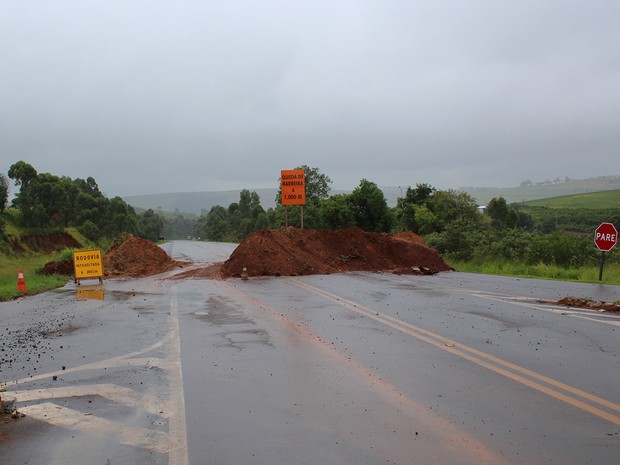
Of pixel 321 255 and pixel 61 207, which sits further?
pixel 61 207

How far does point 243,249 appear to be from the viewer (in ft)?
75.6

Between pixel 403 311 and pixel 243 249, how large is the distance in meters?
12.3

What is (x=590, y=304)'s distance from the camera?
1223 centimetres

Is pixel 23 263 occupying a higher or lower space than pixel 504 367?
lower

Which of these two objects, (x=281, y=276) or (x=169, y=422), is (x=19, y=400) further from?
(x=281, y=276)

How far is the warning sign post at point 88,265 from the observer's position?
66.5 feet

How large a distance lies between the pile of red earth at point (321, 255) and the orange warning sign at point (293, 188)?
1.91 meters

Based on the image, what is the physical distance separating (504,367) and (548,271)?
1575cm

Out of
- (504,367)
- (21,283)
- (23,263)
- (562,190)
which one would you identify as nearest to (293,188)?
(21,283)

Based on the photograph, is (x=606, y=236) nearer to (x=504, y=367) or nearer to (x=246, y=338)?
(x=504, y=367)

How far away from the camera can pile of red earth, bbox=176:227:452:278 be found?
72.9ft

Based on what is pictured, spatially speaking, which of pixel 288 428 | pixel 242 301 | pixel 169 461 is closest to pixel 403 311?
pixel 242 301

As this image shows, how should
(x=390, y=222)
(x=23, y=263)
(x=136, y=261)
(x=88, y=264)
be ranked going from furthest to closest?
(x=390, y=222) → (x=23, y=263) → (x=136, y=261) → (x=88, y=264)

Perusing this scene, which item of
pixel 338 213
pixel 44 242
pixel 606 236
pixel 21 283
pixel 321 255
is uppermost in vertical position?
pixel 338 213
